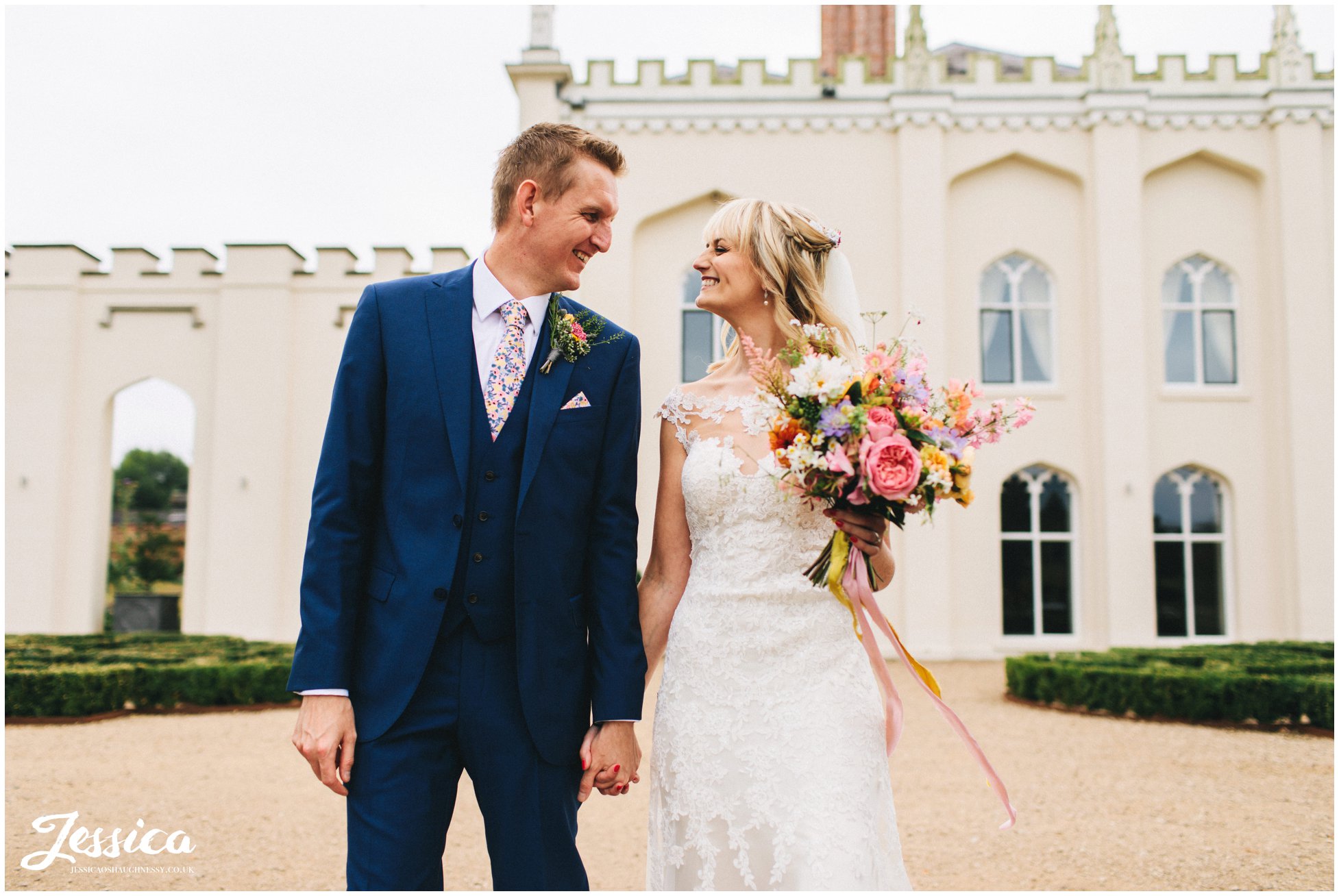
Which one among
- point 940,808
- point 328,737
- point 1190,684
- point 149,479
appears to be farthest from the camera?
point 149,479

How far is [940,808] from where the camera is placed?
6359 mm

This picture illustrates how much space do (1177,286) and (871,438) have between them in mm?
15459

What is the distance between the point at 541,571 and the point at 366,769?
636 mm

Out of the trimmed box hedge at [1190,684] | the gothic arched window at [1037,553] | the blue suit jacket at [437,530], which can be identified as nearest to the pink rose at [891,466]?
the blue suit jacket at [437,530]

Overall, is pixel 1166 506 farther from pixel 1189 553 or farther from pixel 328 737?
pixel 328 737

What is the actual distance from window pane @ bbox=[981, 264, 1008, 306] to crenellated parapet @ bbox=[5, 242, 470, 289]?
933cm

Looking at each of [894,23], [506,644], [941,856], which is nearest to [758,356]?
[506,644]

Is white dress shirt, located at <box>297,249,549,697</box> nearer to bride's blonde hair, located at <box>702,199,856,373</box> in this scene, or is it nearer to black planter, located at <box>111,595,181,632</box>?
bride's blonde hair, located at <box>702,199,856,373</box>

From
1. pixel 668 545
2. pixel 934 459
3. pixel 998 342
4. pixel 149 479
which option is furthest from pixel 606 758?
pixel 149 479

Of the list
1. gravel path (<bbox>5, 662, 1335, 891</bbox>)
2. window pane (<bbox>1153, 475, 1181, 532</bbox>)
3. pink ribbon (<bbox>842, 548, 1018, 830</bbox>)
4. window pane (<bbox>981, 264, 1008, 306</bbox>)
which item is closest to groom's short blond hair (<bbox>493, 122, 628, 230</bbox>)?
pink ribbon (<bbox>842, 548, 1018, 830</bbox>)

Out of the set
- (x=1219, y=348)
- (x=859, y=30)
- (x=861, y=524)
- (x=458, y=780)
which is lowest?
(x=458, y=780)

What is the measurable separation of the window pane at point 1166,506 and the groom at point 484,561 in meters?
14.7

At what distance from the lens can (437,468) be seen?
2336 millimetres

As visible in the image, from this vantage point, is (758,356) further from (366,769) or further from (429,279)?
(366,769)
